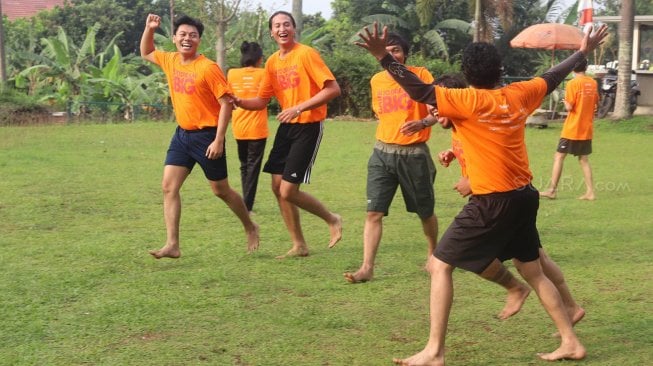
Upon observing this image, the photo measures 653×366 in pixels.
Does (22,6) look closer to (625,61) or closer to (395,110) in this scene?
(625,61)

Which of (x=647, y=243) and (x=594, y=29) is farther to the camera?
(x=647, y=243)

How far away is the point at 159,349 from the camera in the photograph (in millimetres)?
5062

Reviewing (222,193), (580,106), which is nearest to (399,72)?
(222,193)

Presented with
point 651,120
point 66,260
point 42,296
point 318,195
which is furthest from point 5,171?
point 651,120

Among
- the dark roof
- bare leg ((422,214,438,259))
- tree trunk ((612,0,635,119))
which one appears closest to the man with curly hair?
bare leg ((422,214,438,259))

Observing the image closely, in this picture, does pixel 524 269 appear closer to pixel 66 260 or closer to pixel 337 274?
pixel 337 274

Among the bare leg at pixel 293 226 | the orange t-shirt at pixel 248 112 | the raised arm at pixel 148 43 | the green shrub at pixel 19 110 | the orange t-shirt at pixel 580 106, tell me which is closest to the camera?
the raised arm at pixel 148 43

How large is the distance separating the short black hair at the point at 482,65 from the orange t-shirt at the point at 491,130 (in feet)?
0.20

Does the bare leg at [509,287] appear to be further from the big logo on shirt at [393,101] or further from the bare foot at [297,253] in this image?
the bare foot at [297,253]

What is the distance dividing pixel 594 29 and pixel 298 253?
3173 mm

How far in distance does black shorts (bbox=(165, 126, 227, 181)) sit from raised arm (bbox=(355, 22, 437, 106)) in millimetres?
2644

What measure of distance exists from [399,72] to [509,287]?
1558mm

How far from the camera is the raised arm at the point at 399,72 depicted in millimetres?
4727

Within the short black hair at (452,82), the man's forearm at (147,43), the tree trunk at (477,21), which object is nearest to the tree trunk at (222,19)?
the tree trunk at (477,21)
